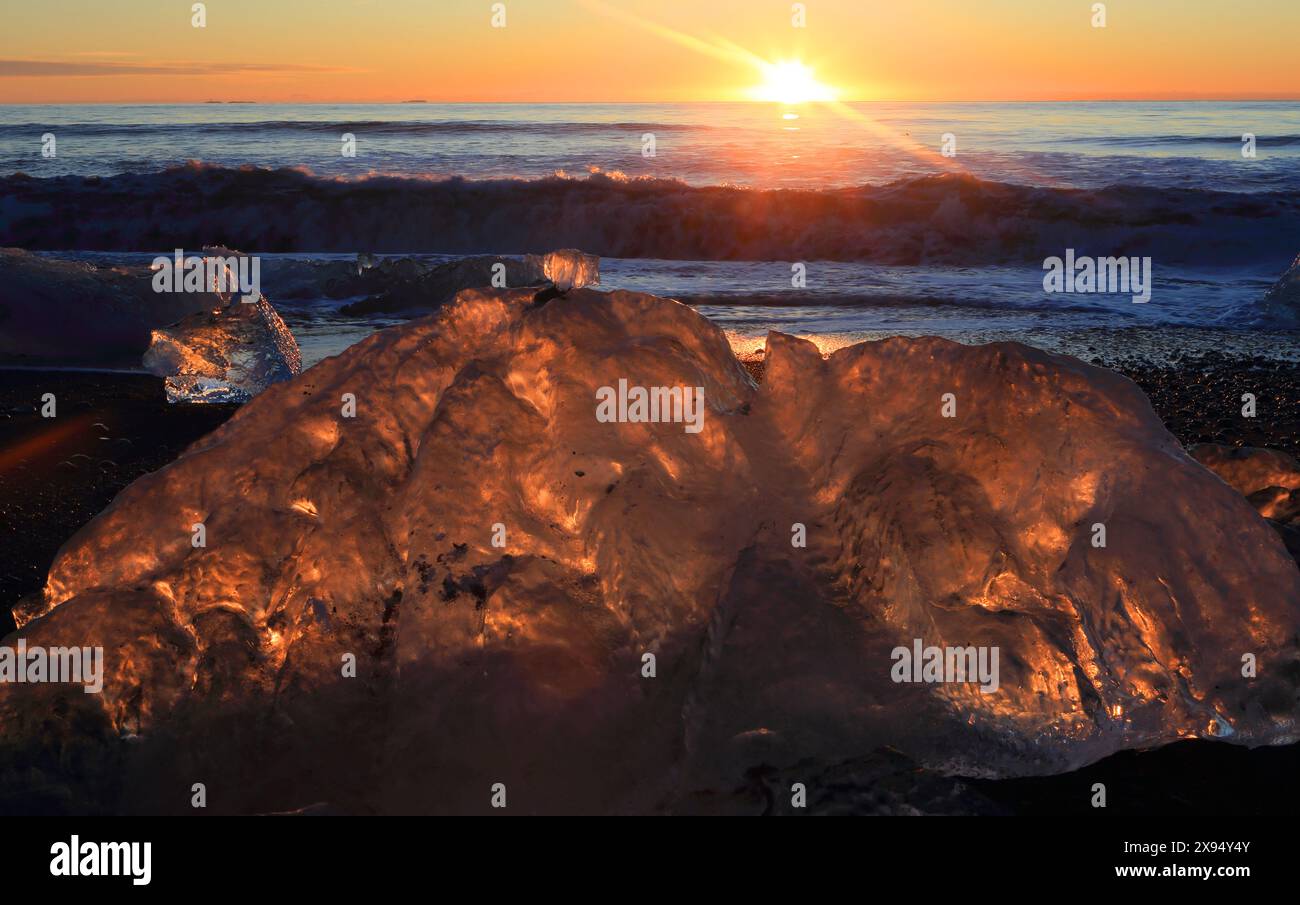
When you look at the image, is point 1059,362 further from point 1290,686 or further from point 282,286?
point 282,286

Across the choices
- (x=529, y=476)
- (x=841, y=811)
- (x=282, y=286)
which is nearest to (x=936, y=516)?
(x=841, y=811)

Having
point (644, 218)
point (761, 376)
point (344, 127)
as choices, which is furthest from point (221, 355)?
point (344, 127)

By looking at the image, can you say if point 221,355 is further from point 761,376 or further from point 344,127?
point 344,127

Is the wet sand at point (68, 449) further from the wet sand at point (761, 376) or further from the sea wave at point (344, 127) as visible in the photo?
the sea wave at point (344, 127)

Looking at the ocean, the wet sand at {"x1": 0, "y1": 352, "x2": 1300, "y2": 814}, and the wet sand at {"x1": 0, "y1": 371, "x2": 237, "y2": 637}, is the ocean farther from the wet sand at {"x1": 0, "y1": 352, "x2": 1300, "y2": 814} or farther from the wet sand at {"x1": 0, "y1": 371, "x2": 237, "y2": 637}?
the wet sand at {"x1": 0, "y1": 371, "x2": 237, "y2": 637}

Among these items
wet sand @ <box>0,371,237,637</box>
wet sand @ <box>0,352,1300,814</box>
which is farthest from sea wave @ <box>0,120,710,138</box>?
wet sand @ <box>0,352,1300,814</box>
